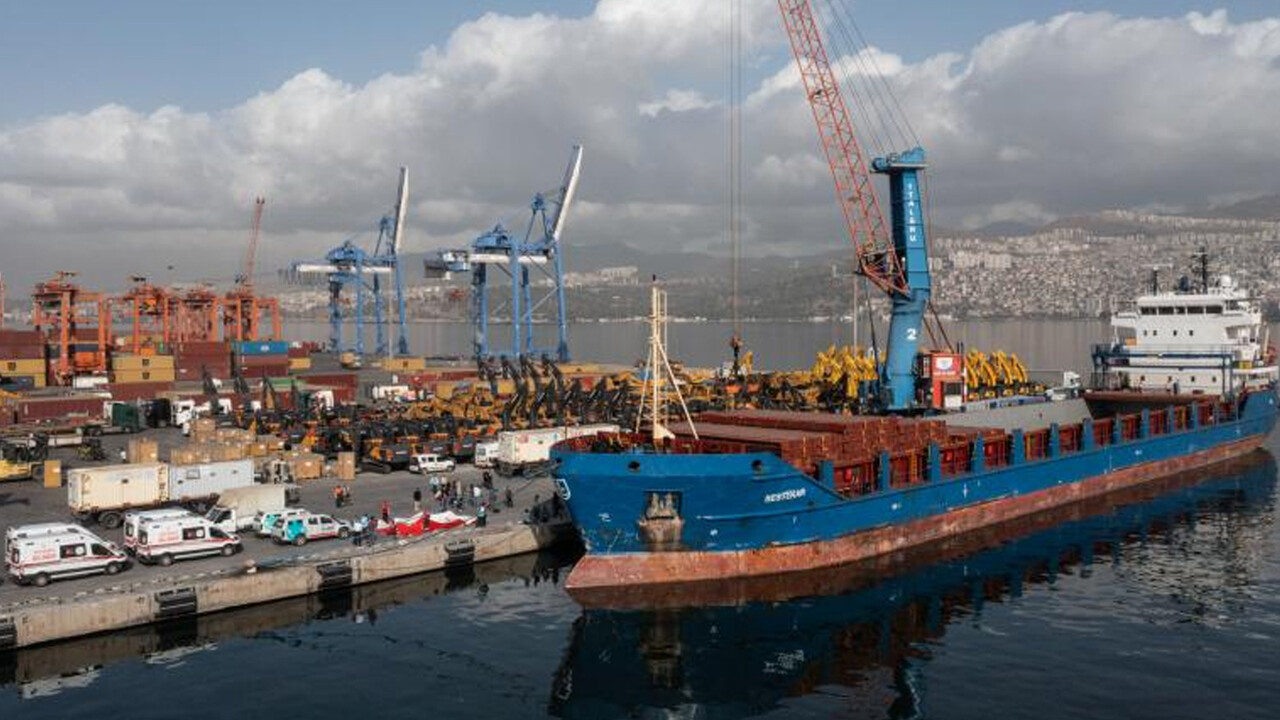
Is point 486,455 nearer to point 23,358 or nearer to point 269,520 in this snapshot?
point 269,520

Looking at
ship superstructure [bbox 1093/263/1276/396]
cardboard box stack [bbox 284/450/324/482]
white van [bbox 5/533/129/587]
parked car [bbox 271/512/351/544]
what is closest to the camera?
white van [bbox 5/533/129/587]

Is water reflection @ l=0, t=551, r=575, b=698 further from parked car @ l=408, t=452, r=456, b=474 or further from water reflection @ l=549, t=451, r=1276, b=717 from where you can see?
parked car @ l=408, t=452, r=456, b=474

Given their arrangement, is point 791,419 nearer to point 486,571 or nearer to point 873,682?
point 486,571

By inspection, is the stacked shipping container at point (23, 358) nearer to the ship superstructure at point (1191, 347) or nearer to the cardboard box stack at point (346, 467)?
the cardboard box stack at point (346, 467)

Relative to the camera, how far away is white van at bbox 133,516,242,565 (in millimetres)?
29500

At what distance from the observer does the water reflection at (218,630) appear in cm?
2362

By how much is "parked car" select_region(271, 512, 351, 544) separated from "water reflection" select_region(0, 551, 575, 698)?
10.6 feet

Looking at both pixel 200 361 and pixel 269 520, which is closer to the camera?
pixel 269 520

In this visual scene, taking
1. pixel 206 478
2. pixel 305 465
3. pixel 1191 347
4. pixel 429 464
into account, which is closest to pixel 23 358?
pixel 305 465

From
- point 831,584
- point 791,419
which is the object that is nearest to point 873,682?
point 831,584

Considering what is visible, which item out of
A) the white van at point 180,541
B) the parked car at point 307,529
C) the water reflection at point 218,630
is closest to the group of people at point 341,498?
the parked car at point 307,529

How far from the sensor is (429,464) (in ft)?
150

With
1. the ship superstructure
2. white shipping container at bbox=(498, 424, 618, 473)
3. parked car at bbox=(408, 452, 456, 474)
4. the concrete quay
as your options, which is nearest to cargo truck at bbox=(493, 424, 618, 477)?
white shipping container at bbox=(498, 424, 618, 473)

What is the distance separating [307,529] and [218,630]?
6116 millimetres
